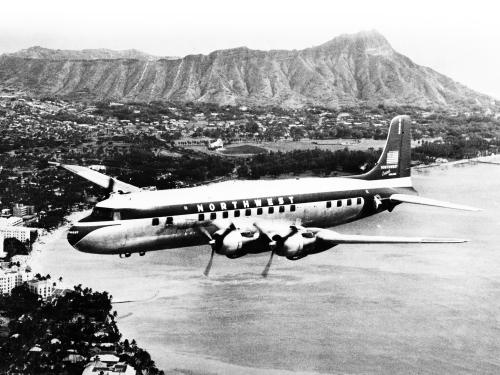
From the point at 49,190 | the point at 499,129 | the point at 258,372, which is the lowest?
the point at 258,372

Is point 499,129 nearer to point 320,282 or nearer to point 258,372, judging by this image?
point 320,282

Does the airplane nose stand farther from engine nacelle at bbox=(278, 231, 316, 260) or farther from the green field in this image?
the green field

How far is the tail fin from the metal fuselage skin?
4004 millimetres

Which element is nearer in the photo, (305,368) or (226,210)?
(226,210)

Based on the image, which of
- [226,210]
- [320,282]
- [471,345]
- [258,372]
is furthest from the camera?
[320,282]

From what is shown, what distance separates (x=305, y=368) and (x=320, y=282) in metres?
15.8

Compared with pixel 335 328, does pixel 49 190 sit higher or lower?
higher

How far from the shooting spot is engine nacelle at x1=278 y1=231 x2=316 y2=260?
71.3 ft

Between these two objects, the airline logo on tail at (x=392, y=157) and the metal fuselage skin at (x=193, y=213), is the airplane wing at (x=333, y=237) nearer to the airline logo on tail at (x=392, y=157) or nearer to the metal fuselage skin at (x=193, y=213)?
the metal fuselage skin at (x=193, y=213)

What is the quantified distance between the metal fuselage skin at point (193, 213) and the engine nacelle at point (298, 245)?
928mm

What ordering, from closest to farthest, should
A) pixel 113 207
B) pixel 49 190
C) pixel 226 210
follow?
pixel 113 207 → pixel 226 210 → pixel 49 190

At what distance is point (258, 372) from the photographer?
42.9m

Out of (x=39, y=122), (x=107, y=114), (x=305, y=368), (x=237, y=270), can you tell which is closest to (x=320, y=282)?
(x=237, y=270)

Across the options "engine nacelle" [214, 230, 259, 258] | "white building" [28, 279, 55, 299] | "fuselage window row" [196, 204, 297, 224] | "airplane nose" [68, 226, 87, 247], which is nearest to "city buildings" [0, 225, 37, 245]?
"white building" [28, 279, 55, 299]
